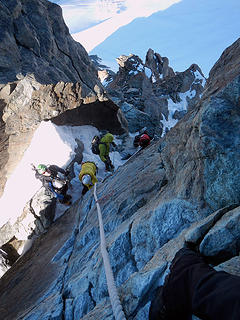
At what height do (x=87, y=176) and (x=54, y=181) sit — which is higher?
(x=54, y=181)

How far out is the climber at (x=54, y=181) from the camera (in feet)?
35.0

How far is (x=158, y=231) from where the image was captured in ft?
13.1

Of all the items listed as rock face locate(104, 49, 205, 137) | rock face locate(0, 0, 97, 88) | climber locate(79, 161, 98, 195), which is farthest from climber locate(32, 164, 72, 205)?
rock face locate(104, 49, 205, 137)

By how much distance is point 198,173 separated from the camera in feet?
12.8

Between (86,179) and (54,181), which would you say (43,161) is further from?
(86,179)

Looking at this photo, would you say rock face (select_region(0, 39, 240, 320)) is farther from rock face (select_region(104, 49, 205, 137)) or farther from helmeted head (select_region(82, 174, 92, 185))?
rock face (select_region(104, 49, 205, 137))

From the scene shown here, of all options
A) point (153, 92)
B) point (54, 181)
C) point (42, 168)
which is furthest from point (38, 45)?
point (153, 92)

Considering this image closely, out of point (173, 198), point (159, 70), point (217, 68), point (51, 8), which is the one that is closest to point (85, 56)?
point (51, 8)

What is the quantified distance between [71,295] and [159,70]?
2714 inches

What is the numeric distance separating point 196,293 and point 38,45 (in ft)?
81.3

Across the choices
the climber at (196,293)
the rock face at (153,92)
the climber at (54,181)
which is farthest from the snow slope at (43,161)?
the rock face at (153,92)

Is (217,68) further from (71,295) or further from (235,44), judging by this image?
(71,295)

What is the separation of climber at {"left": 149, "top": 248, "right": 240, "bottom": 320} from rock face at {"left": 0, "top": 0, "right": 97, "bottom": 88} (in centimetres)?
1823

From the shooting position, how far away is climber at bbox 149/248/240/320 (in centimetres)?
165
